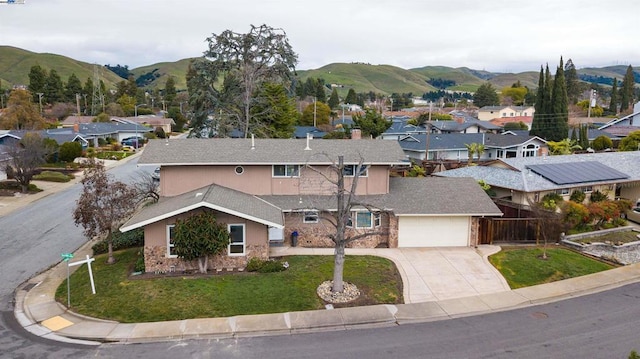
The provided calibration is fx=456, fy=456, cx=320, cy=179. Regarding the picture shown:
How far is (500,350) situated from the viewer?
14.9 metres

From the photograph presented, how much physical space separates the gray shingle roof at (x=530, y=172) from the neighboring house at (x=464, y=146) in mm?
18064

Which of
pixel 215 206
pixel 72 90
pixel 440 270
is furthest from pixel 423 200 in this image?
pixel 72 90

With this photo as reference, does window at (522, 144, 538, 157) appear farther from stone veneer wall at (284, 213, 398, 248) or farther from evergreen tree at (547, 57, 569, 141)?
stone veneer wall at (284, 213, 398, 248)

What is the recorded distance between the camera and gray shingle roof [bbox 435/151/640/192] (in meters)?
30.3

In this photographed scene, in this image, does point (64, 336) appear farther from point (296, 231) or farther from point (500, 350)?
point (500, 350)

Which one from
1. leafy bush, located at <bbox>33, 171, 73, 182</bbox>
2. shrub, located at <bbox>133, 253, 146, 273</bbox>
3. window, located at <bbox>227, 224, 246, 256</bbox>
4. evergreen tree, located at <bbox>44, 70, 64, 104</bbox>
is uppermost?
evergreen tree, located at <bbox>44, 70, 64, 104</bbox>

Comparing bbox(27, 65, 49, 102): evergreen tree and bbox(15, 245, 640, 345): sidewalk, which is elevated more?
bbox(27, 65, 49, 102): evergreen tree

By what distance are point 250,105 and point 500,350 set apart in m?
39.0

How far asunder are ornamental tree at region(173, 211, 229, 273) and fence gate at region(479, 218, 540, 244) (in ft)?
47.9

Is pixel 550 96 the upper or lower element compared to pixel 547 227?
upper

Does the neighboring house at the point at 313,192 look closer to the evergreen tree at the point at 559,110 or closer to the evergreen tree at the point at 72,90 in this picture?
the evergreen tree at the point at 559,110

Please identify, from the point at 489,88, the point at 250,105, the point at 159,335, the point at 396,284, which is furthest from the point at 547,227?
the point at 489,88

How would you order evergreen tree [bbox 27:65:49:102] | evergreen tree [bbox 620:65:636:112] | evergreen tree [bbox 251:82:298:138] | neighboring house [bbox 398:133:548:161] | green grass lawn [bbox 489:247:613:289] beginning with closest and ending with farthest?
green grass lawn [bbox 489:247:613:289]
evergreen tree [bbox 251:82:298:138]
neighboring house [bbox 398:133:548:161]
evergreen tree [bbox 27:65:49:102]
evergreen tree [bbox 620:65:636:112]

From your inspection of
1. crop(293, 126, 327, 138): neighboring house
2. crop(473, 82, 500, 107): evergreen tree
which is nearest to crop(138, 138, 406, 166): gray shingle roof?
crop(293, 126, 327, 138): neighboring house
